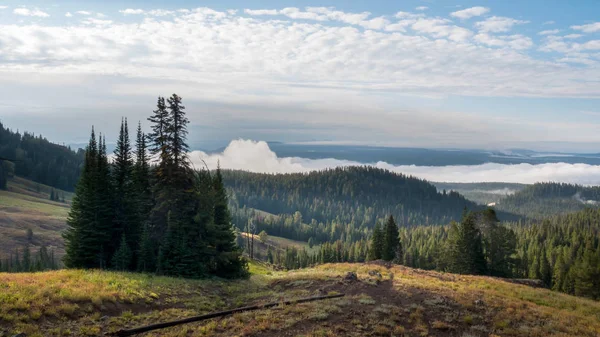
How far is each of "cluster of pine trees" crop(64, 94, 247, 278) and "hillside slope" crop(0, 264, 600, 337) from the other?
7.85 m

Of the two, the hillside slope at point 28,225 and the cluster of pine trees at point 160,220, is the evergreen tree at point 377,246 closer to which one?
the cluster of pine trees at point 160,220

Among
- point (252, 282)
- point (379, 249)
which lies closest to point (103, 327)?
point (252, 282)

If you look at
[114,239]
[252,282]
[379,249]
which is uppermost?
[114,239]

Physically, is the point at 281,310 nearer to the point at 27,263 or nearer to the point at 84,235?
the point at 84,235

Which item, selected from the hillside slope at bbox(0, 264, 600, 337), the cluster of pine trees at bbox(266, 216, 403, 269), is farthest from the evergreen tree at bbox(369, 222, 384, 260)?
the hillside slope at bbox(0, 264, 600, 337)

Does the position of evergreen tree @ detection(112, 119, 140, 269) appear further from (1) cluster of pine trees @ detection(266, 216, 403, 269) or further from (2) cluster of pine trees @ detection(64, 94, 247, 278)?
(1) cluster of pine trees @ detection(266, 216, 403, 269)

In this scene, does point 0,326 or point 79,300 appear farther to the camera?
point 79,300

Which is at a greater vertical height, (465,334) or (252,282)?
(465,334)

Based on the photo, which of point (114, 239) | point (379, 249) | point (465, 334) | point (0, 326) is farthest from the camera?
point (379, 249)

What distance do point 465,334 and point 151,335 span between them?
16.3m

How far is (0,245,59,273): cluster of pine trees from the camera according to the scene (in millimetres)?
88194

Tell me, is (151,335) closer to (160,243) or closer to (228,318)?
(228,318)

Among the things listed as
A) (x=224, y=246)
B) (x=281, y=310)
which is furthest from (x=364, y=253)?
(x=281, y=310)

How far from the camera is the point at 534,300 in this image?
31.4m
